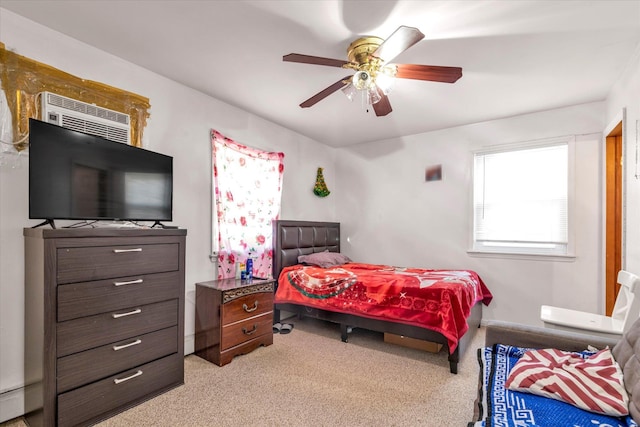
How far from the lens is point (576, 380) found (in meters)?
1.39

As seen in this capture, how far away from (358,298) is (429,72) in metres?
2.12

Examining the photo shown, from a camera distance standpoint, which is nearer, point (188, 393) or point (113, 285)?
point (113, 285)

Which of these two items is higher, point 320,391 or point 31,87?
point 31,87

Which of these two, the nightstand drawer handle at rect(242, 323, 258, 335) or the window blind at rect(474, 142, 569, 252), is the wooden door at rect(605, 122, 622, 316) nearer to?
the window blind at rect(474, 142, 569, 252)

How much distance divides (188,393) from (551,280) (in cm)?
381

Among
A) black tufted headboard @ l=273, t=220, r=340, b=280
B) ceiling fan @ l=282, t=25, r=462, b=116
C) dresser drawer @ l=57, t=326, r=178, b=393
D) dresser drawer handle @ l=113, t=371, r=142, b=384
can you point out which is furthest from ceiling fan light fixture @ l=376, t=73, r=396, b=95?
dresser drawer handle @ l=113, t=371, r=142, b=384

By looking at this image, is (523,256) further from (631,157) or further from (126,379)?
(126,379)

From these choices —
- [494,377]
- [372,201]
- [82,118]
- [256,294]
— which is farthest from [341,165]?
[494,377]

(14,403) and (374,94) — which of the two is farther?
(374,94)

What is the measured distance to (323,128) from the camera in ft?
13.9

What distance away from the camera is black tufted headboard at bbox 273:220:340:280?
3.85 meters

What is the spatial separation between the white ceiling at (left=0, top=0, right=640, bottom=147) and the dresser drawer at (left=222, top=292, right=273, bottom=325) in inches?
79.9

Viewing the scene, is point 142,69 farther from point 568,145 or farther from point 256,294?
point 568,145

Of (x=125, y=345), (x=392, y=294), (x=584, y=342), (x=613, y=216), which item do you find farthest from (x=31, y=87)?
(x=613, y=216)
